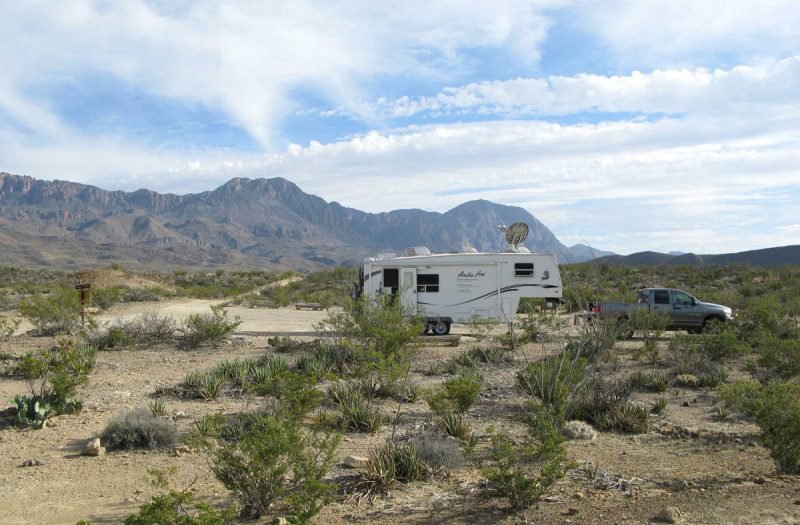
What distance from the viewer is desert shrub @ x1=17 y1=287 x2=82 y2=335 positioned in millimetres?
17078

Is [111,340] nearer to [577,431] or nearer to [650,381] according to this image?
[577,431]

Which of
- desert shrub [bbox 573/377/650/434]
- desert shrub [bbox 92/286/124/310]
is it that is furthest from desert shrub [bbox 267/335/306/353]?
desert shrub [bbox 92/286/124/310]

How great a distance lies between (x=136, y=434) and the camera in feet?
25.2

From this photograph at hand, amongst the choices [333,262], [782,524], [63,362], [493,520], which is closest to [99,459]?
[63,362]

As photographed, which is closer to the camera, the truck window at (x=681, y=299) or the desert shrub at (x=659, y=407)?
the desert shrub at (x=659, y=407)

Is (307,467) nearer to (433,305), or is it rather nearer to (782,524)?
(782,524)

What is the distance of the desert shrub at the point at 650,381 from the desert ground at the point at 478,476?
0.31 metres

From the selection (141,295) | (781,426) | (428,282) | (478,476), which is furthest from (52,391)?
(141,295)

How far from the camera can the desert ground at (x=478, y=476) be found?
5.65 meters

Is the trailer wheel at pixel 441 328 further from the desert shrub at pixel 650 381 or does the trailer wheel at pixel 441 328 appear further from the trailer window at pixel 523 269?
the desert shrub at pixel 650 381

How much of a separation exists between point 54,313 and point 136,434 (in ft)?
36.6

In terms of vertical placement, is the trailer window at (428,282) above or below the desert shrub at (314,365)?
above

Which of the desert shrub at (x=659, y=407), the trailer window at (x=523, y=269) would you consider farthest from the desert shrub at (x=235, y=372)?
the trailer window at (x=523, y=269)

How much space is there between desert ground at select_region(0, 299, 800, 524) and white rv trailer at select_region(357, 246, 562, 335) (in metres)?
7.35
